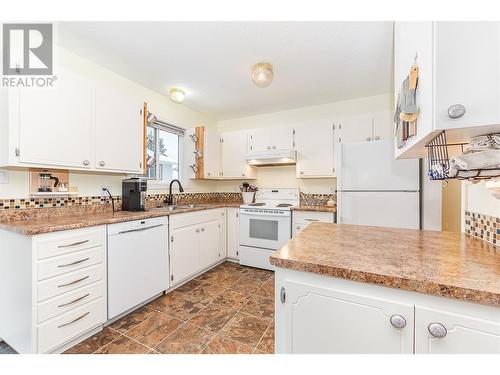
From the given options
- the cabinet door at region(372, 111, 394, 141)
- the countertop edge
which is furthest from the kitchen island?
the cabinet door at region(372, 111, 394, 141)

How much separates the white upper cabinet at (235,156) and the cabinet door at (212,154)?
0.08 meters

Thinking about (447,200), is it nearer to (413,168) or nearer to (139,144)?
(413,168)

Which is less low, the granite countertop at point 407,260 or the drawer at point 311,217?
the granite countertop at point 407,260

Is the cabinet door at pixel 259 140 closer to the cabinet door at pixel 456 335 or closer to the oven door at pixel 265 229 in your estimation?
the oven door at pixel 265 229

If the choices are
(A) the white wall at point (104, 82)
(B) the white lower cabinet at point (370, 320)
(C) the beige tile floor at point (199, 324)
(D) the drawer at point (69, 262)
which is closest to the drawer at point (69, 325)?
(C) the beige tile floor at point (199, 324)

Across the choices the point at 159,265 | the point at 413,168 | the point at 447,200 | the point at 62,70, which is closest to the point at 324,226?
the point at 413,168

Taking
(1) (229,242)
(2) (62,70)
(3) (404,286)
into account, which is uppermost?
(2) (62,70)

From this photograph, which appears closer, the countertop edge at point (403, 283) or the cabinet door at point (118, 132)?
the countertop edge at point (403, 283)

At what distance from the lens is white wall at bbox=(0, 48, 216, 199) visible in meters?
1.72

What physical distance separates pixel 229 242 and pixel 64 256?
6.75ft

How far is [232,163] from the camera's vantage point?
3533 millimetres

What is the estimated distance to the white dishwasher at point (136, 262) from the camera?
1.76 meters

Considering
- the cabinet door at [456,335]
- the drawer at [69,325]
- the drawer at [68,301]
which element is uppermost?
the cabinet door at [456,335]

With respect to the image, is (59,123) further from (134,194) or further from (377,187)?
(377,187)
